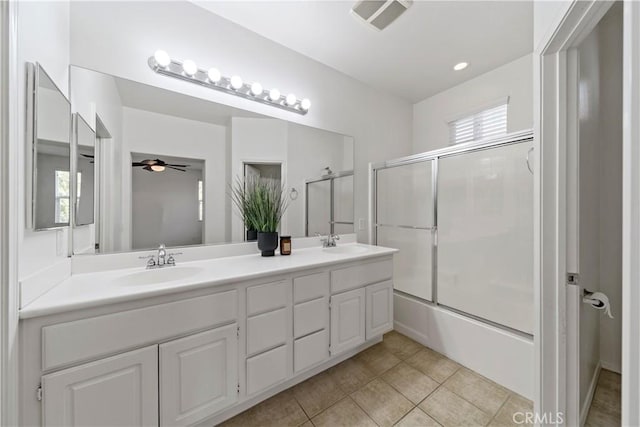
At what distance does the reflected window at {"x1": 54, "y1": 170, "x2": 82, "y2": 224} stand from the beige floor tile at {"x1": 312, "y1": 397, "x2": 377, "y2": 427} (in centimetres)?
168

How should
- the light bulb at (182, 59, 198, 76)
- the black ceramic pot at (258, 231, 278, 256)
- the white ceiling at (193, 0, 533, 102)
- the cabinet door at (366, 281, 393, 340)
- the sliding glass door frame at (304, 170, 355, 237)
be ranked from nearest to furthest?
1. the light bulb at (182, 59, 198, 76)
2. the white ceiling at (193, 0, 533, 102)
3. the black ceramic pot at (258, 231, 278, 256)
4. the cabinet door at (366, 281, 393, 340)
5. the sliding glass door frame at (304, 170, 355, 237)

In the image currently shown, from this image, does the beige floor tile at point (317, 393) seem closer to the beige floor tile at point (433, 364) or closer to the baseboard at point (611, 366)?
the beige floor tile at point (433, 364)

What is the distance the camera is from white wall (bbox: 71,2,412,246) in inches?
53.2

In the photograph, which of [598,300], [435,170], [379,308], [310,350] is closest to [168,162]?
[310,350]

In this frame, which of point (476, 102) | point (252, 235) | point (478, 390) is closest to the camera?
point (478, 390)

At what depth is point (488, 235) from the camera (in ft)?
5.97

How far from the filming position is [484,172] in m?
1.84

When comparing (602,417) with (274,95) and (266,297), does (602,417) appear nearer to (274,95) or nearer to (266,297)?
(266,297)

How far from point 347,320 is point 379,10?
2.17 metres

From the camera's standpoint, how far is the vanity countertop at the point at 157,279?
0.89 meters

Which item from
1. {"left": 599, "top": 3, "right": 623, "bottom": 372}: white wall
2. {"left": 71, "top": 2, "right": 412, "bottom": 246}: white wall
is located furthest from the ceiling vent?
{"left": 599, "top": 3, "right": 623, "bottom": 372}: white wall

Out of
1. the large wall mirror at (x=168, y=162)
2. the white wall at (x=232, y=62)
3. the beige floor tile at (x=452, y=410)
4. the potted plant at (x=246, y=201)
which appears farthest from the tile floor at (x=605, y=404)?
the potted plant at (x=246, y=201)

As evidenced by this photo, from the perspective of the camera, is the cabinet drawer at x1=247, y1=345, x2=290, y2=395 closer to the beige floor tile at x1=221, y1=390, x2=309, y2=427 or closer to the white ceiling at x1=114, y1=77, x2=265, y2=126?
the beige floor tile at x1=221, y1=390, x2=309, y2=427

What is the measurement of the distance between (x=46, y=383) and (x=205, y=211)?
103cm
